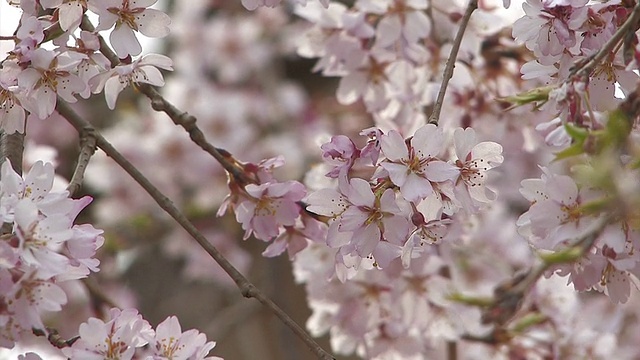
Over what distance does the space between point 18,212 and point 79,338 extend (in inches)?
7.6

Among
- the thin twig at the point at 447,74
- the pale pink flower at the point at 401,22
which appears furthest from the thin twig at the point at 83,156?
the pale pink flower at the point at 401,22

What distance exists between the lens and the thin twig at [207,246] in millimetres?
1110

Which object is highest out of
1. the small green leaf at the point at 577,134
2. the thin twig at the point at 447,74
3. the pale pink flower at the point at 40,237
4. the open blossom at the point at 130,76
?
the small green leaf at the point at 577,134

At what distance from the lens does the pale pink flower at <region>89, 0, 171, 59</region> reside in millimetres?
1145

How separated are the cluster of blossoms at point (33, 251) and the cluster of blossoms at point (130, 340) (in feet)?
0.28

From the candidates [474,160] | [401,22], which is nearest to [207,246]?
[474,160]

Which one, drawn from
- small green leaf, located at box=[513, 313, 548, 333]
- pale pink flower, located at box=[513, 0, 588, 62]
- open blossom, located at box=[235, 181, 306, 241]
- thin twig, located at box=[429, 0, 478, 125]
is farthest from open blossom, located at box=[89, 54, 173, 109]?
small green leaf, located at box=[513, 313, 548, 333]

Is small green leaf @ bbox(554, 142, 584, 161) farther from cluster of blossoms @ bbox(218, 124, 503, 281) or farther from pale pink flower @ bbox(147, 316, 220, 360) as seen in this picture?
pale pink flower @ bbox(147, 316, 220, 360)

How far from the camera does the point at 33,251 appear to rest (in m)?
0.95

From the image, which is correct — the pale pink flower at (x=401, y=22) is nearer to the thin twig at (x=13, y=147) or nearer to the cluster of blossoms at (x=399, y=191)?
the cluster of blossoms at (x=399, y=191)

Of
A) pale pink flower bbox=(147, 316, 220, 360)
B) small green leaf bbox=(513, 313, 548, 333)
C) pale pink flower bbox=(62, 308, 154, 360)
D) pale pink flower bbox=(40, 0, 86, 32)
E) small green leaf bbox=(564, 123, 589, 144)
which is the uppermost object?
small green leaf bbox=(564, 123, 589, 144)

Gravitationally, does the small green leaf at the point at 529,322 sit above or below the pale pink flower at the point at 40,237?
below

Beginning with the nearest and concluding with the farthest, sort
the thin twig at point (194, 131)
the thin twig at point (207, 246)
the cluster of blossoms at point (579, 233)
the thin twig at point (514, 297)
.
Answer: the thin twig at point (514, 297) → the cluster of blossoms at point (579, 233) → the thin twig at point (207, 246) → the thin twig at point (194, 131)

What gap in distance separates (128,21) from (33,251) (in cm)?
36
